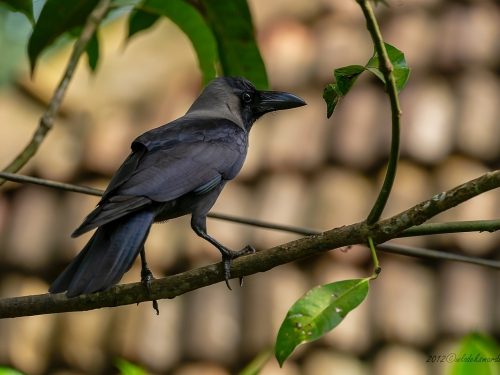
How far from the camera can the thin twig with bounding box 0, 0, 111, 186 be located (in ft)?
9.22

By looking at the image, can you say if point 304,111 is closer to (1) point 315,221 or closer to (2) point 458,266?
(1) point 315,221

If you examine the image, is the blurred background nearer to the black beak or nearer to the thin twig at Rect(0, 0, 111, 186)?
the black beak

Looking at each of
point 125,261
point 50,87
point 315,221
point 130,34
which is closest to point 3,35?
point 50,87

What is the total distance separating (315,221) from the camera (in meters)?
4.40

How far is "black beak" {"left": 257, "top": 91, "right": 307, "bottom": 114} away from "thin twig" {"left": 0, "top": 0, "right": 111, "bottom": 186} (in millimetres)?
1220

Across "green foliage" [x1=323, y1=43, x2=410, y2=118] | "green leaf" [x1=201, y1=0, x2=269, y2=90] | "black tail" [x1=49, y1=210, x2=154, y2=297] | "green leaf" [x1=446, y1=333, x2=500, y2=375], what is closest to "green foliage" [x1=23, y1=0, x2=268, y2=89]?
"green leaf" [x1=201, y1=0, x2=269, y2=90]

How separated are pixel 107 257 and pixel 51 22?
135cm

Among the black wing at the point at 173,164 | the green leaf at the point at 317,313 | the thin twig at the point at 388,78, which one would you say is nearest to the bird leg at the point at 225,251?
the black wing at the point at 173,164

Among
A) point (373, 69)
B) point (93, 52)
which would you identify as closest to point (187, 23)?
point (93, 52)

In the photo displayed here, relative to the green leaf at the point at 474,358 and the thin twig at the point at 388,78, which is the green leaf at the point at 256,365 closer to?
the green leaf at the point at 474,358

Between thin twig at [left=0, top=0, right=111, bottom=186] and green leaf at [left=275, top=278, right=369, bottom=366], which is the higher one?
thin twig at [left=0, top=0, right=111, bottom=186]

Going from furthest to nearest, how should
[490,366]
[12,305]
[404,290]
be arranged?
[404,290]
[12,305]
[490,366]

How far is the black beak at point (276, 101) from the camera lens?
13.0ft

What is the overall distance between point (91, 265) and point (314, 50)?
3046 millimetres
